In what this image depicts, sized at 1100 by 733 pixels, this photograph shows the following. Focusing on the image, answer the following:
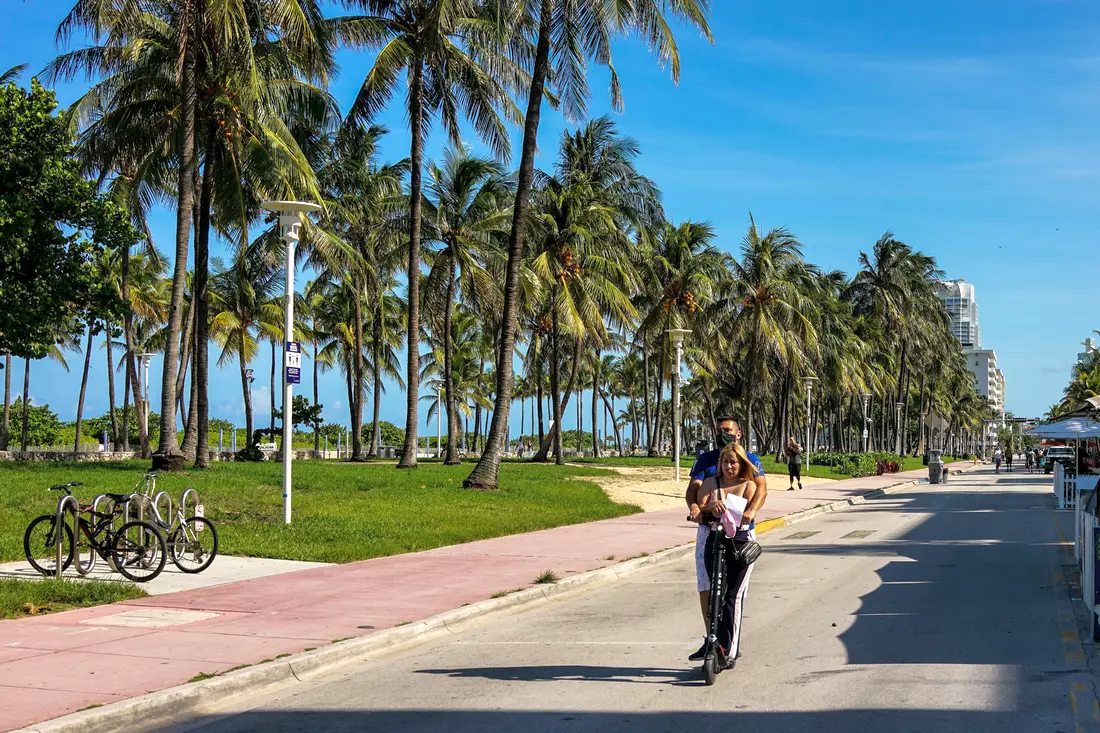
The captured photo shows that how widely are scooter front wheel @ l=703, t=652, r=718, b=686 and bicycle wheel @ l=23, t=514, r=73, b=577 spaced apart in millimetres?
7974

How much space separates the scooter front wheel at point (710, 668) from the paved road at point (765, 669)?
3.8 inches

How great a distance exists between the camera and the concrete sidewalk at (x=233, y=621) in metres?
7.24

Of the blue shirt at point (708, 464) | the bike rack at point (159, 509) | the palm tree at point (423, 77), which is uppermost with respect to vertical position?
the palm tree at point (423, 77)

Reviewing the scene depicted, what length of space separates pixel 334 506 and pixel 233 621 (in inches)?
390

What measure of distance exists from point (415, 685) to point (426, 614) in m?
2.62

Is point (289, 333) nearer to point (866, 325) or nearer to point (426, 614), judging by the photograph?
point (426, 614)

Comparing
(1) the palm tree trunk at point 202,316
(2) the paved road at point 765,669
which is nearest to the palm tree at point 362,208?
(1) the palm tree trunk at point 202,316

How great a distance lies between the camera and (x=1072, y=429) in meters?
25.6

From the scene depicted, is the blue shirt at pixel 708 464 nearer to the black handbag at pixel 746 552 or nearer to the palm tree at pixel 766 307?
the black handbag at pixel 746 552

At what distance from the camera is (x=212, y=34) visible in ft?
79.6

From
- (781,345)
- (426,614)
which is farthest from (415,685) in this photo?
(781,345)

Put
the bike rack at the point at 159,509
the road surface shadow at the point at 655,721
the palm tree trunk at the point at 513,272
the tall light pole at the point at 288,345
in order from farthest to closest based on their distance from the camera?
1. the palm tree trunk at the point at 513,272
2. the tall light pole at the point at 288,345
3. the bike rack at the point at 159,509
4. the road surface shadow at the point at 655,721

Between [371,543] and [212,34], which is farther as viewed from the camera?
[212,34]

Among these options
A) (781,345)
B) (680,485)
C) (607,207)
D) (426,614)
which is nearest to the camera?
(426,614)
